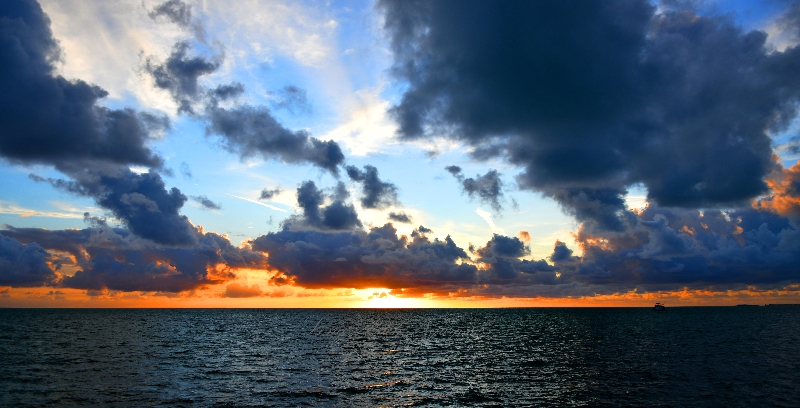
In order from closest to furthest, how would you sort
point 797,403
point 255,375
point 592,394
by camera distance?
point 797,403 < point 592,394 < point 255,375

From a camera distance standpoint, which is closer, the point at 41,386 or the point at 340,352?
the point at 41,386

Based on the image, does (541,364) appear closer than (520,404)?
No

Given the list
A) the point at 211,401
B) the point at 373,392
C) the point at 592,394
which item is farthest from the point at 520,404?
the point at 211,401

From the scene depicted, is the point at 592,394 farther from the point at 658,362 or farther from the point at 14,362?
the point at 14,362

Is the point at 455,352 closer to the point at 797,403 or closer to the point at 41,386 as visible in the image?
the point at 797,403

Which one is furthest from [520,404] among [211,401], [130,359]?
[130,359]

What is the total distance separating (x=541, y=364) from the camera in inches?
2598

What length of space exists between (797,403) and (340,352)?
63.6m

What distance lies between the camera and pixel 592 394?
4531 centimetres

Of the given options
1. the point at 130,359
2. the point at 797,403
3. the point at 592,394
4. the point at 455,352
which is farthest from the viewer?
the point at 455,352

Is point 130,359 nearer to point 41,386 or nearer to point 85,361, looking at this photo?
point 85,361

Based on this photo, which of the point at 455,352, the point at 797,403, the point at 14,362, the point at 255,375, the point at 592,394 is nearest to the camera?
the point at 797,403

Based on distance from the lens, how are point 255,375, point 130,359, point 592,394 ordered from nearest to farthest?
point 592,394
point 255,375
point 130,359

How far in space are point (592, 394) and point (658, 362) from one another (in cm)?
2849
